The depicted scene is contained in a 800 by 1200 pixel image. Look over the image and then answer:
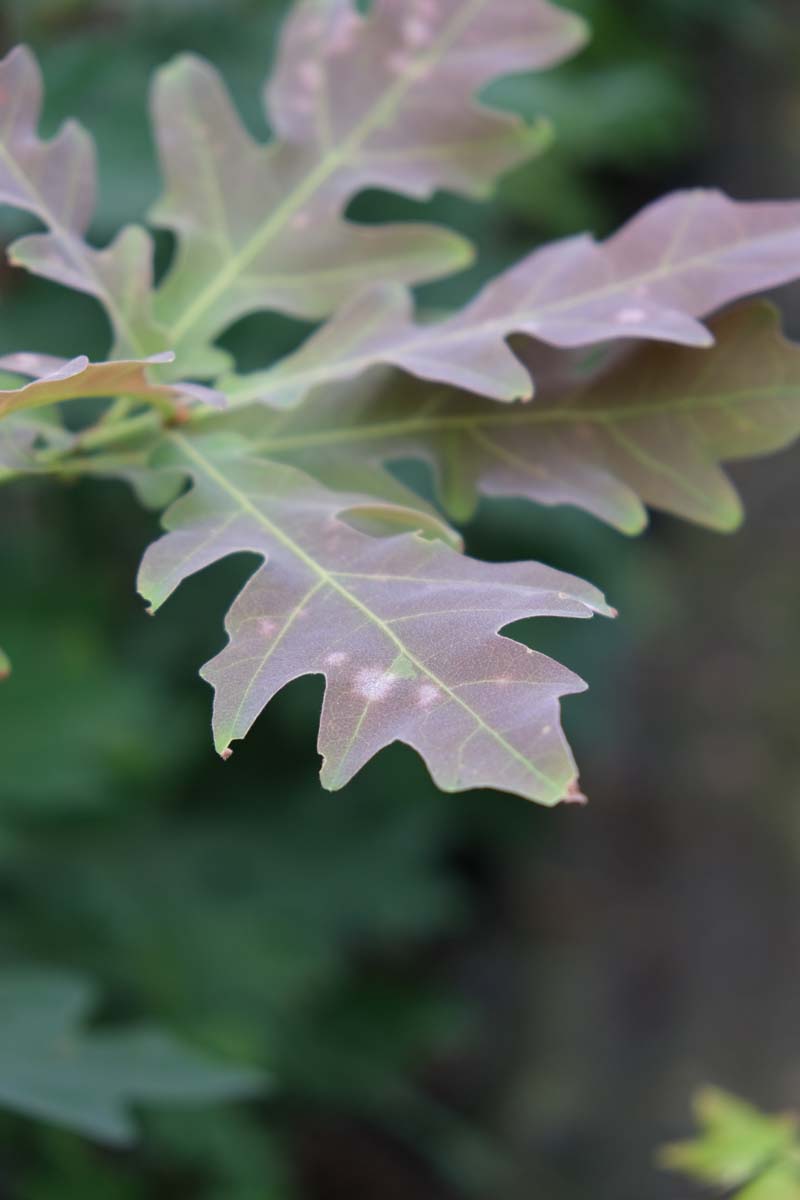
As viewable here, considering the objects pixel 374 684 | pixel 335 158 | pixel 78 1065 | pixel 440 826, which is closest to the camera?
pixel 374 684

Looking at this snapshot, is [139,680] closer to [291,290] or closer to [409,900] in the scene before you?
[409,900]

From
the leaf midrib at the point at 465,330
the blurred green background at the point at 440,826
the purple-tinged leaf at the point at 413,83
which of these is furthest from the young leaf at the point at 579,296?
the blurred green background at the point at 440,826

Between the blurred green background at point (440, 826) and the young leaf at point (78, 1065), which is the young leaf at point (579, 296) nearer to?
the young leaf at point (78, 1065)

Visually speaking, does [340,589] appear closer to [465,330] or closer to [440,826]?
[465,330]

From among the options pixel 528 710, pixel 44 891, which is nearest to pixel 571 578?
pixel 528 710

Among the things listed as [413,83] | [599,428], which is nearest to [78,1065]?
[599,428]

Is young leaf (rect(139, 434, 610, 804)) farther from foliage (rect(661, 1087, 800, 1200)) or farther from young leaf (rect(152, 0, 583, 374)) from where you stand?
foliage (rect(661, 1087, 800, 1200))
